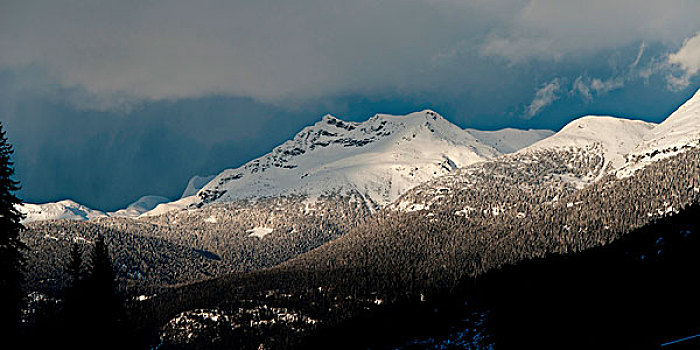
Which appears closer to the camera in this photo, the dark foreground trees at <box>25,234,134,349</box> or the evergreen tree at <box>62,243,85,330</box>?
the dark foreground trees at <box>25,234,134,349</box>

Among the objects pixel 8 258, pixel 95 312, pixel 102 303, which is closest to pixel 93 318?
pixel 95 312

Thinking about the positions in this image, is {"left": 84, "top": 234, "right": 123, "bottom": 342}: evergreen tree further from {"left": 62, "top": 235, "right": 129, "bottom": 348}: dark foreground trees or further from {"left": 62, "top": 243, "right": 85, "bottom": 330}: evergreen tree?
{"left": 62, "top": 243, "right": 85, "bottom": 330}: evergreen tree

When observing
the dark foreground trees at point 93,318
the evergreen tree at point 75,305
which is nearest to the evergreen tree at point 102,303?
the dark foreground trees at point 93,318

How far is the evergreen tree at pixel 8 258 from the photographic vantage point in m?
39.7

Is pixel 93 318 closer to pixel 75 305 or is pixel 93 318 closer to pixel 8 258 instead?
pixel 75 305

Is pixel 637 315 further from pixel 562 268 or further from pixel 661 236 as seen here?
pixel 562 268

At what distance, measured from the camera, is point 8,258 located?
132 feet

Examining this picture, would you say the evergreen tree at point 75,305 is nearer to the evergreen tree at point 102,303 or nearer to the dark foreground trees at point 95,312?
the dark foreground trees at point 95,312

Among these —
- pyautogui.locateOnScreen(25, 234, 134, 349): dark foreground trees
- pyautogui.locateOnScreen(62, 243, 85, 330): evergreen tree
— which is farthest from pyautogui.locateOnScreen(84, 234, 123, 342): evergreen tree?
pyautogui.locateOnScreen(62, 243, 85, 330): evergreen tree

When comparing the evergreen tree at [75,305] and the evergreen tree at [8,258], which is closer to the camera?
the evergreen tree at [8,258]

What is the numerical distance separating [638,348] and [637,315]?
19.1 m

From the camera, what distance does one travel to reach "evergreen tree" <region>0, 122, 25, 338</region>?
130ft

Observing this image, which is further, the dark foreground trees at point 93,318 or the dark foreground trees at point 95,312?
the dark foreground trees at point 95,312

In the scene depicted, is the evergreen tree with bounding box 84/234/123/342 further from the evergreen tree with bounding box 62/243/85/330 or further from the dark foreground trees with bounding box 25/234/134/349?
the evergreen tree with bounding box 62/243/85/330
